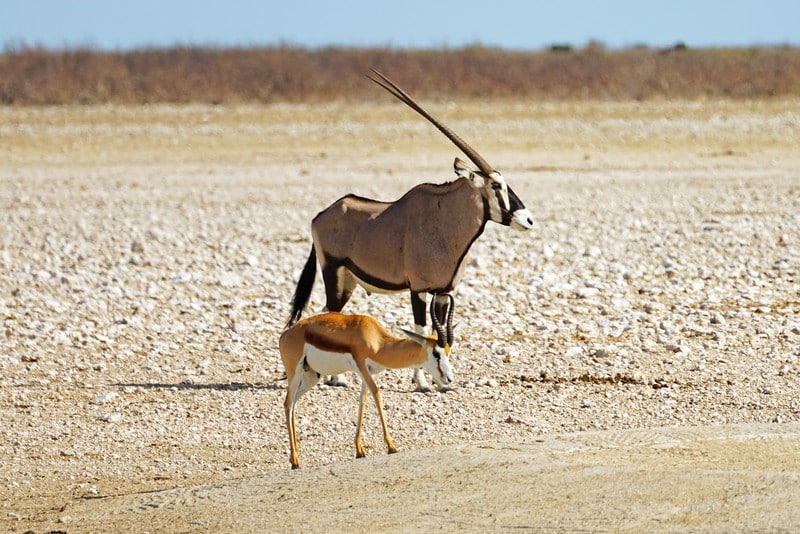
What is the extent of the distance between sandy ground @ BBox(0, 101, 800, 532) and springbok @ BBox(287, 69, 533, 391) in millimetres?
697

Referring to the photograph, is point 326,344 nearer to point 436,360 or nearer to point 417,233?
point 436,360

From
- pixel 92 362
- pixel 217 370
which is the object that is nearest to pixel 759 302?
pixel 217 370

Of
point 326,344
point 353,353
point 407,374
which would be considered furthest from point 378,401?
point 407,374

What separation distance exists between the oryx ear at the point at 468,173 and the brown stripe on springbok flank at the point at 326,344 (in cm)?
177

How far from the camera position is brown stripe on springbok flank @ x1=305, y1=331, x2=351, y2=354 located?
22.6 ft

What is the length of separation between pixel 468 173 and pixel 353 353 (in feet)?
6.17

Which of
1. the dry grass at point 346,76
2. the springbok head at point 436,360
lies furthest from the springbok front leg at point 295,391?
the dry grass at point 346,76

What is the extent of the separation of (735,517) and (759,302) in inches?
237

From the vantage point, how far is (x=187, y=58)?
1362 inches

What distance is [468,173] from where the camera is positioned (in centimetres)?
832

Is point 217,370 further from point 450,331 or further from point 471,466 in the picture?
point 471,466

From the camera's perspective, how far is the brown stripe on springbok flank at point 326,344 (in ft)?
22.6

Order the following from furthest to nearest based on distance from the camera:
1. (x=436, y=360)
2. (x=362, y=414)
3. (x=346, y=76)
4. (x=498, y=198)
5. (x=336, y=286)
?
(x=346, y=76) → (x=336, y=286) → (x=498, y=198) → (x=362, y=414) → (x=436, y=360)

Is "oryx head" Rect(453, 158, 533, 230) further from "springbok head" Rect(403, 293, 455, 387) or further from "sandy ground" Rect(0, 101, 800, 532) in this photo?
"springbok head" Rect(403, 293, 455, 387)
